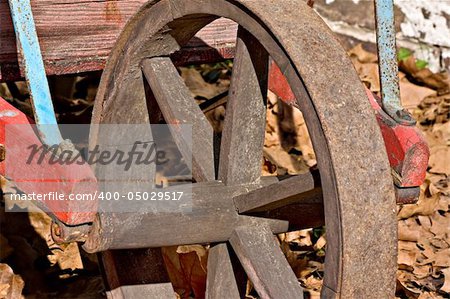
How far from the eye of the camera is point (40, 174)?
2.22 m

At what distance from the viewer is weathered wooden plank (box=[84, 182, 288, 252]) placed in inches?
82.9

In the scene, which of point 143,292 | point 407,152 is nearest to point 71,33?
point 143,292

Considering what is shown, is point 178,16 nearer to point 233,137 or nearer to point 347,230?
point 233,137

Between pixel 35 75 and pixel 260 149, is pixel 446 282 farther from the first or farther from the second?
pixel 35 75

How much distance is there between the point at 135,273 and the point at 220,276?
0.37 meters

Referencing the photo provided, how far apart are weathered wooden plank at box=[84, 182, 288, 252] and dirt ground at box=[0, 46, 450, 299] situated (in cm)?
66

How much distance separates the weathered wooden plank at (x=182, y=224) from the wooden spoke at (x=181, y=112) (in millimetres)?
93

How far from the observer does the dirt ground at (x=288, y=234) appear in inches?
115

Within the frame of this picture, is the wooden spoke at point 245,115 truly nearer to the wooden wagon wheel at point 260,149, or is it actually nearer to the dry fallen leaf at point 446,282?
the wooden wagon wheel at point 260,149

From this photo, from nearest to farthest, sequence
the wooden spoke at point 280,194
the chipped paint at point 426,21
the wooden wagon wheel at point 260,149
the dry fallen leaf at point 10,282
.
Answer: the wooden wagon wheel at point 260,149
the wooden spoke at point 280,194
the dry fallen leaf at point 10,282
the chipped paint at point 426,21

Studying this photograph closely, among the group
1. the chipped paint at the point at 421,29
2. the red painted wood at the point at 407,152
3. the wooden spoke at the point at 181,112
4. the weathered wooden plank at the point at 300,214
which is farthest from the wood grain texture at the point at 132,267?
the chipped paint at the point at 421,29

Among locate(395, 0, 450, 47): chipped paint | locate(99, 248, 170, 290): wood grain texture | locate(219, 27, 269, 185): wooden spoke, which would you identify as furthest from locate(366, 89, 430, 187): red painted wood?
locate(395, 0, 450, 47): chipped paint

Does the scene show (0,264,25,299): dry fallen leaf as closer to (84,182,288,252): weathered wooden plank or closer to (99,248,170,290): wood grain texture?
(99,248,170,290): wood grain texture

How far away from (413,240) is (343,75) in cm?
155
